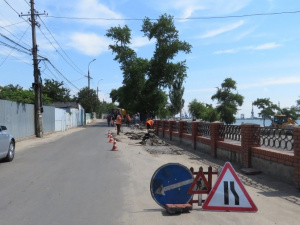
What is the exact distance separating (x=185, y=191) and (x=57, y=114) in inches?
1339

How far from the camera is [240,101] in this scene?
2840 inches

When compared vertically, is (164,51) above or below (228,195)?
above

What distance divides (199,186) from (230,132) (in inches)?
258

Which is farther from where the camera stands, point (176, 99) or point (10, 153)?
point (176, 99)

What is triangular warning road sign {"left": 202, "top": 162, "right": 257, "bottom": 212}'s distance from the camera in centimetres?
557

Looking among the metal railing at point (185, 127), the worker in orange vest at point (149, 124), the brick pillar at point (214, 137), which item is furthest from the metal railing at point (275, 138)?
the worker in orange vest at point (149, 124)

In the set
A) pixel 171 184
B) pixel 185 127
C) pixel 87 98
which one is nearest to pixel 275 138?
pixel 171 184

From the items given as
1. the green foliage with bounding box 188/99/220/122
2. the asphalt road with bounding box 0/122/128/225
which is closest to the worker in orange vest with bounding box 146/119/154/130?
the asphalt road with bounding box 0/122/128/225

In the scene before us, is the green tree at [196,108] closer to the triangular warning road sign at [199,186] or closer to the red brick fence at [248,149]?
the red brick fence at [248,149]

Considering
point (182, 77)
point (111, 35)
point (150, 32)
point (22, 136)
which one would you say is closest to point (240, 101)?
point (182, 77)

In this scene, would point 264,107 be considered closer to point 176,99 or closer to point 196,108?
point 176,99

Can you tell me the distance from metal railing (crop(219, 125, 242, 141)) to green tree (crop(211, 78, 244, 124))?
59.5m

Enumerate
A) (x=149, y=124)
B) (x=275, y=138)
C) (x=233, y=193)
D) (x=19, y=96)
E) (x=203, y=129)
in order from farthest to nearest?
1. (x=19, y=96)
2. (x=149, y=124)
3. (x=203, y=129)
4. (x=275, y=138)
5. (x=233, y=193)

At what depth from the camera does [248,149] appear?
986cm
